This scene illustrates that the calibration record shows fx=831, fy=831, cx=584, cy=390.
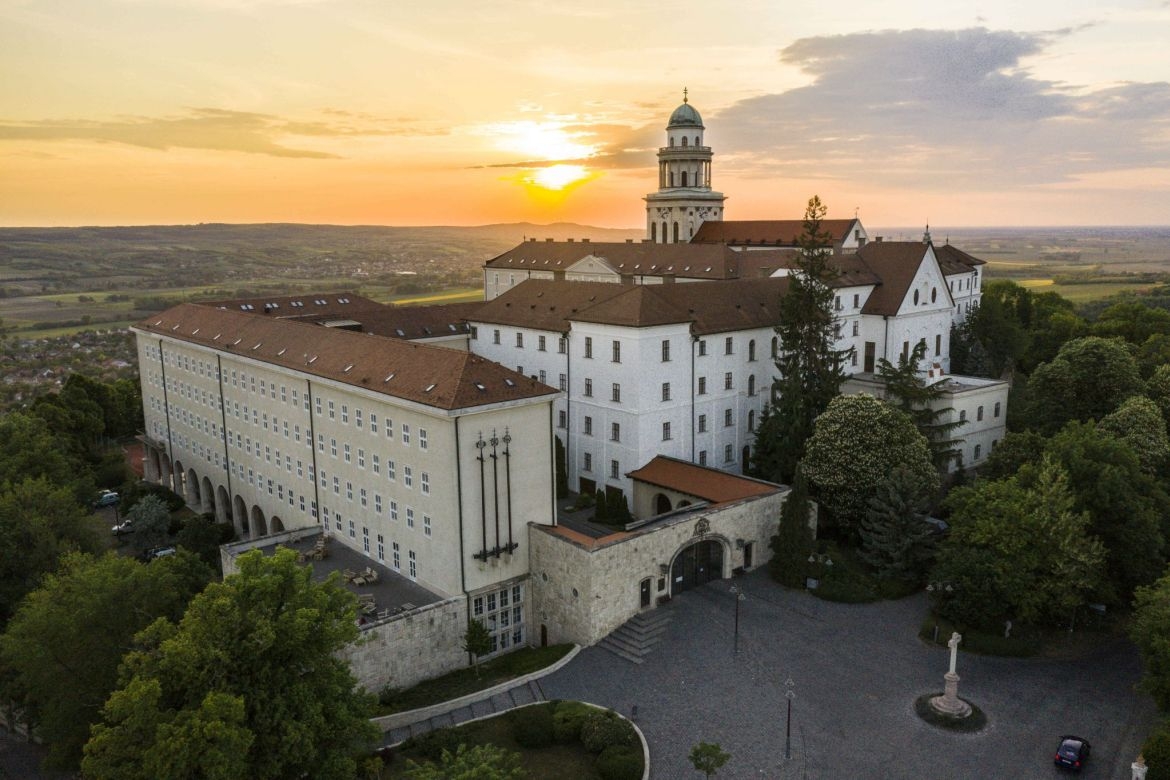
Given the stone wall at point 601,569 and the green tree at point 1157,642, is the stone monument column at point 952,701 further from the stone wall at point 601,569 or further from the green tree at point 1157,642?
the stone wall at point 601,569

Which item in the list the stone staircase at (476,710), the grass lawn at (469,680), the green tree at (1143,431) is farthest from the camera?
the green tree at (1143,431)

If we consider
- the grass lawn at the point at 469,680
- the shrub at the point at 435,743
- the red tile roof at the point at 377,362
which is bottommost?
the grass lawn at the point at 469,680

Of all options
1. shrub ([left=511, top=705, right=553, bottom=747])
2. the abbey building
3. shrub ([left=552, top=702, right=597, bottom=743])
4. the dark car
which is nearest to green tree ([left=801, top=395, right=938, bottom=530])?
the abbey building

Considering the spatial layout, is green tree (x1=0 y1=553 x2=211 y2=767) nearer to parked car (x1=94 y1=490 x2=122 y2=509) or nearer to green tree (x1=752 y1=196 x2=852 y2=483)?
parked car (x1=94 y1=490 x2=122 y2=509)

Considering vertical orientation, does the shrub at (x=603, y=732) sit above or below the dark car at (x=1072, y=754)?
below

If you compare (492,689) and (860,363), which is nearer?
(492,689)

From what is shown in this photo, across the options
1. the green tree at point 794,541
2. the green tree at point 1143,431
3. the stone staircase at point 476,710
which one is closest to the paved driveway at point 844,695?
the stone staircase at point 476,710

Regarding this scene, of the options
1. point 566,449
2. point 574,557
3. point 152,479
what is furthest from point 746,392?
point 152,479

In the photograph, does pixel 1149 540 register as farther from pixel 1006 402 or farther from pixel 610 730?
pixel 610 730
